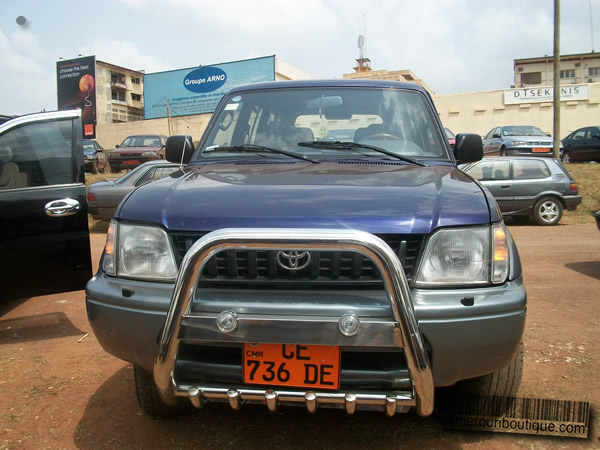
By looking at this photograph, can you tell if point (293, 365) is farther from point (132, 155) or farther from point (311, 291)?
point (132, 155)

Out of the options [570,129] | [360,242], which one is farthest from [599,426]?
[570,129]

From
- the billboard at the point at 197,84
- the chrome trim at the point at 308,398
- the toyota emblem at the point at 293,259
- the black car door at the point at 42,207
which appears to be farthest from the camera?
the billboard at the point at 197,84

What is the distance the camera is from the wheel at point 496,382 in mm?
2400

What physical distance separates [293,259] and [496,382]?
1.17 metres

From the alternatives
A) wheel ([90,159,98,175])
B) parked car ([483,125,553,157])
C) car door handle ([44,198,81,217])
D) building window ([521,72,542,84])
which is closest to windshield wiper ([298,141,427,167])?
car door handle ([44,198,81,217])

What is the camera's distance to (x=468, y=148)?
329 cm

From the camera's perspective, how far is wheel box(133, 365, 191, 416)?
2.49 metres

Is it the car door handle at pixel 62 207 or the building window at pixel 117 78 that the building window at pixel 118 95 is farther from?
the car door handle at pixel 62 207

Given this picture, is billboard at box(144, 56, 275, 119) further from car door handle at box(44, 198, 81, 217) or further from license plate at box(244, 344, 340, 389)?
license plate at box(244, 344, 340, 389)

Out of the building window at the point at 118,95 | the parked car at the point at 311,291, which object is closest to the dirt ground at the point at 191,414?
the parked car at the point at 311,291

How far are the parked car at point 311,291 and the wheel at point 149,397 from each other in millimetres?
413

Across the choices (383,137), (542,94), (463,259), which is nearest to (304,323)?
(463,259)

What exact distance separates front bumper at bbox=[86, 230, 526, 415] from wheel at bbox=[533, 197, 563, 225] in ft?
31.5

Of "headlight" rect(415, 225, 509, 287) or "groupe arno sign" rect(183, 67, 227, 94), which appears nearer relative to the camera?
"headlight" rect(415, 225, 509, 287)
